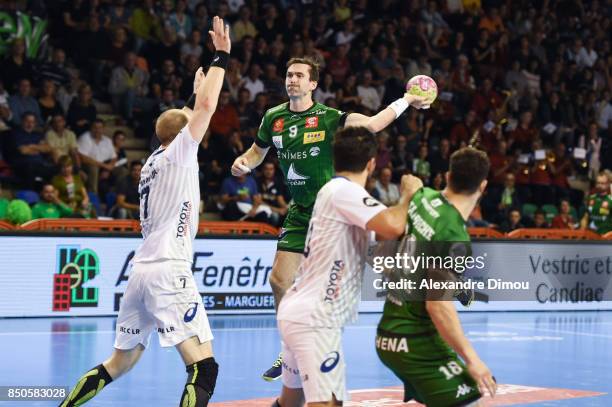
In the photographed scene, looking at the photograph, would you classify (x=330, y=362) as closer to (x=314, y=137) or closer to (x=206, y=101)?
(x=206, y=101)

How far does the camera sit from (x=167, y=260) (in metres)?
7.24

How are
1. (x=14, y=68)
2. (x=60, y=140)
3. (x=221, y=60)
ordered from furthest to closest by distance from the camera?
(x=14, y=68), (x=60, y=140), (x=221, y=60)

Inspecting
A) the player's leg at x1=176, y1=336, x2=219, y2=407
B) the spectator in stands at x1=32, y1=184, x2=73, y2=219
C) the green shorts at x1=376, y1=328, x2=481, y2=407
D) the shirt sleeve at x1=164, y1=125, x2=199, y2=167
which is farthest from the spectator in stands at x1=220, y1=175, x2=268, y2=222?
the green shorts at x1=376, y1=328, x2=481, y2=407

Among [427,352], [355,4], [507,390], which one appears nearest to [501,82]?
[355,4]

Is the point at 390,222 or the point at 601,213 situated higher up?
the point at 390,222

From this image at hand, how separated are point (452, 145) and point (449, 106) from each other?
1.36 metres

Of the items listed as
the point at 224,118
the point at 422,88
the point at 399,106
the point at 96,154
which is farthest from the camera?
the point at 224,118

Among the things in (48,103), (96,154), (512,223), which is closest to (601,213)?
(512,223)

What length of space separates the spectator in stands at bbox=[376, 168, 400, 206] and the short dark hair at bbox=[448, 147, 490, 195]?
508 inches

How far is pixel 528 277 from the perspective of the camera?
18.5m

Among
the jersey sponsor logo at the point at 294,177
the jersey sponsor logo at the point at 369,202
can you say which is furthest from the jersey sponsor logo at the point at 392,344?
the jersey sponsor logo at the point at 294,177

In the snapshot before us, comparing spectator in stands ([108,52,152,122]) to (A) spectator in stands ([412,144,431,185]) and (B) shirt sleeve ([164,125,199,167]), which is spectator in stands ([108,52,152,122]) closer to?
(A) spectator in stands ([412,144,431,185])

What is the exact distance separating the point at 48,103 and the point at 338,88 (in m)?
6.36

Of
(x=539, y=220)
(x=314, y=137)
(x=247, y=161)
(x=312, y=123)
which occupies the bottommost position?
(x=539, y=220)
